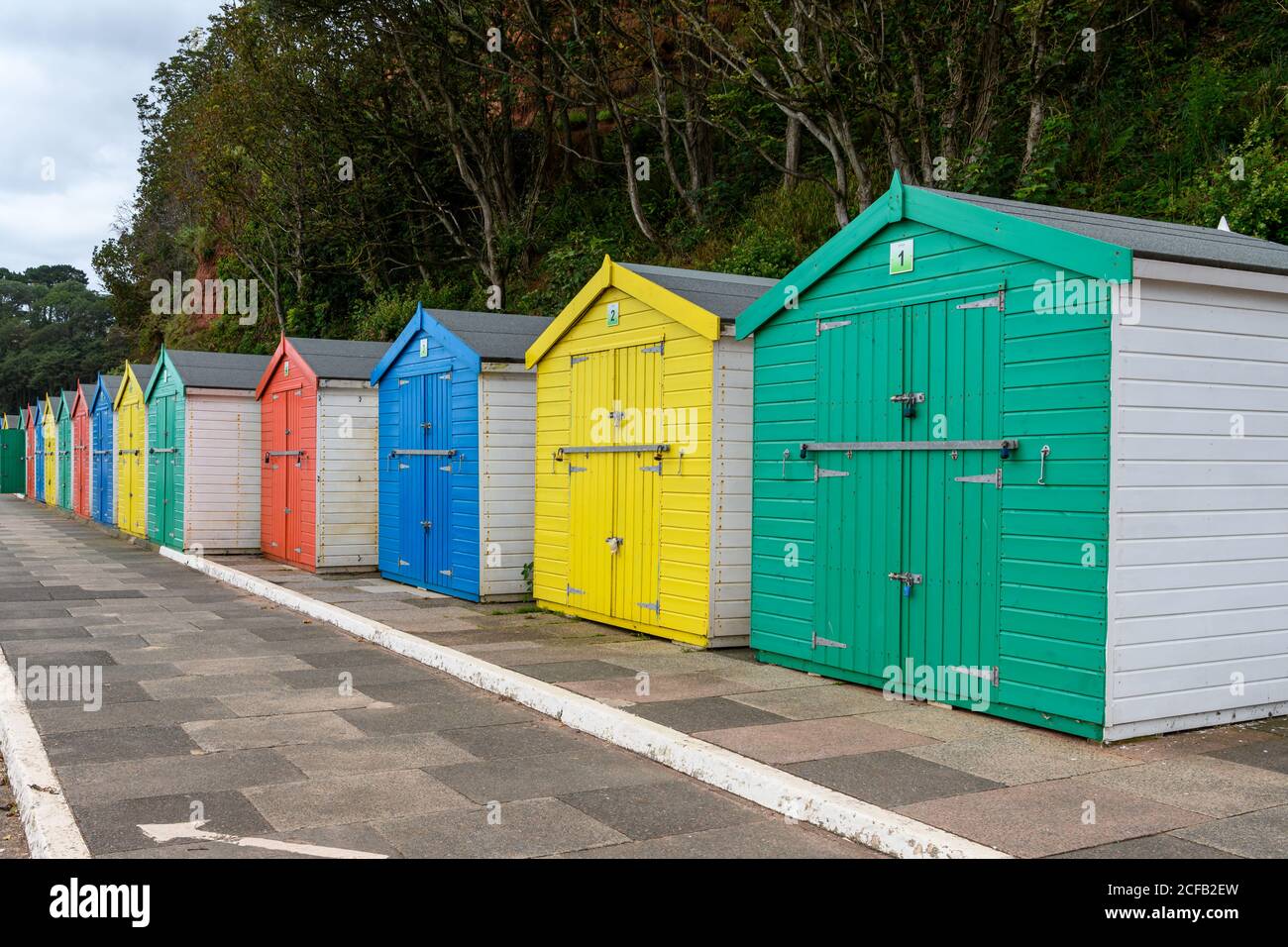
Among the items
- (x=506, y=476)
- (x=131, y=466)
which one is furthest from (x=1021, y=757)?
(x=131, y=466)

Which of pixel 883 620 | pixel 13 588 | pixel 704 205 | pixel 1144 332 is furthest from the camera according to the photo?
pixel 704 205

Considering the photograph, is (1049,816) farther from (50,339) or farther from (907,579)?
(50,339)

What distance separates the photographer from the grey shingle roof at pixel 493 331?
13469 mm

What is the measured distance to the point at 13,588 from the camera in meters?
15.5

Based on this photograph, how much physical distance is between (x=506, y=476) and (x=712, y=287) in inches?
143

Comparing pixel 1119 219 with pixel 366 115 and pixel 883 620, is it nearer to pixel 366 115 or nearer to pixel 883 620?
pixel 883 620

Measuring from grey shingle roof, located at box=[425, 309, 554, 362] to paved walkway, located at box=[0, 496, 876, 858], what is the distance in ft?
10.8

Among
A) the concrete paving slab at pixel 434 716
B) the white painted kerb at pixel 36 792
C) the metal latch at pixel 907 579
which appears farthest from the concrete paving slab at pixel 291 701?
the metal latch at pixel 907 579

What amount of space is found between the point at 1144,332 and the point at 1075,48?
39.5ft

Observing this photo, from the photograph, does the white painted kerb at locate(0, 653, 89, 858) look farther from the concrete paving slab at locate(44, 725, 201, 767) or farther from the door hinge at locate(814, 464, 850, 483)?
the door hinge at locate(814, 464, 850, 483)

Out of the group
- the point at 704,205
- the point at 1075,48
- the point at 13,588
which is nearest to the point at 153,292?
the point at 704,205

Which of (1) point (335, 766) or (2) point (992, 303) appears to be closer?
(1) point (335, 766)

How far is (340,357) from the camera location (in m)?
17.5
